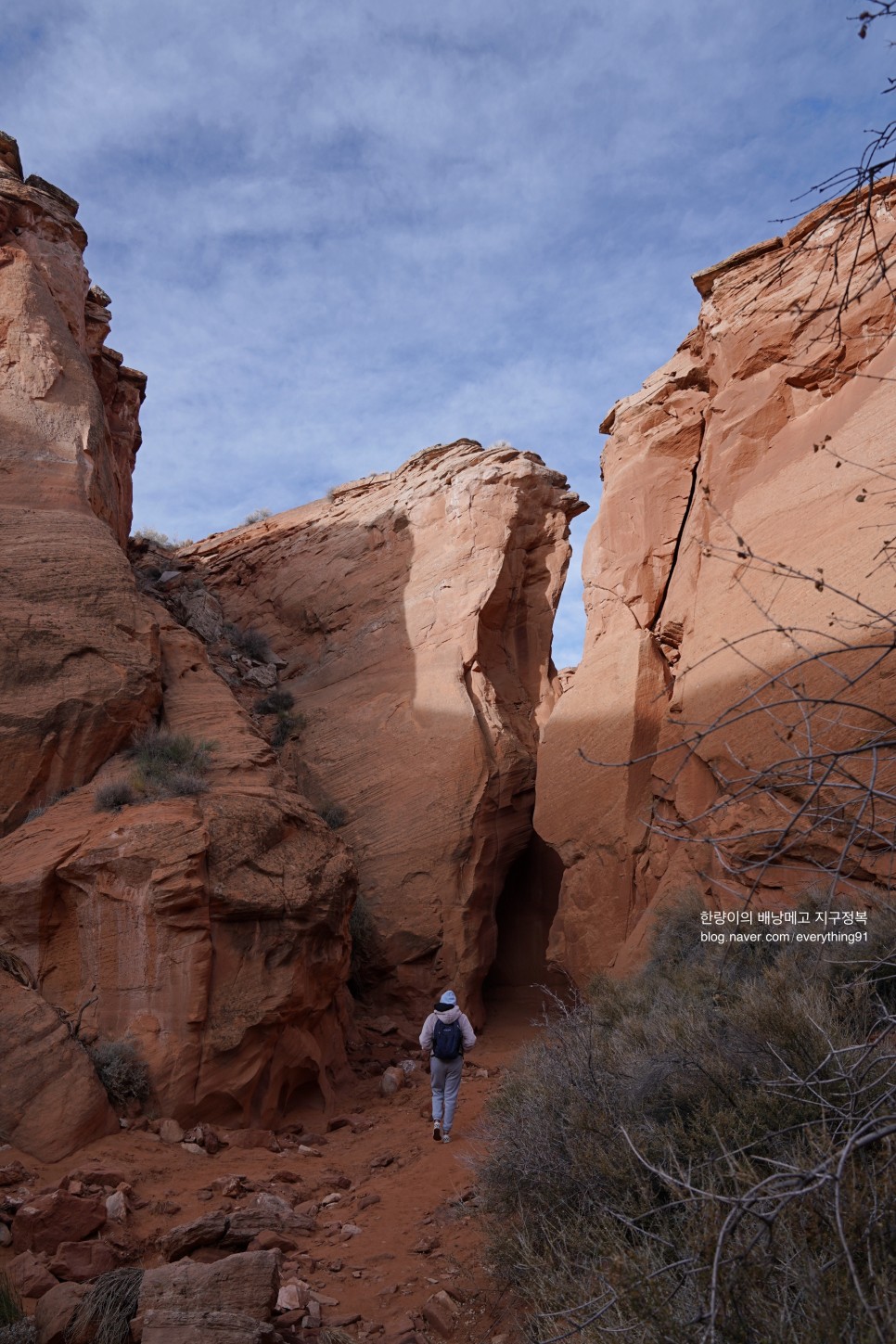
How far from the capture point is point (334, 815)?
15.4 m

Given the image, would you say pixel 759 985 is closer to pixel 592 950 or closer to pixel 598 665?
pixel 592 950

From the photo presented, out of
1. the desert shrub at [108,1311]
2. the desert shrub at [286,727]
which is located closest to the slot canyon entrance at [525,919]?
the desert shrub at [286,727]

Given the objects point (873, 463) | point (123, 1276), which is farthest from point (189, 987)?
point (873, 463)

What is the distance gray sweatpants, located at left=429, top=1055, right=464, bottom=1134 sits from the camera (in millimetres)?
9102

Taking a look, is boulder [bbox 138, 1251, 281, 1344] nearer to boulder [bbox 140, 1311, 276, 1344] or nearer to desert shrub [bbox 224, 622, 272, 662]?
boulder [bbox 140, 1311, 276, 1344]

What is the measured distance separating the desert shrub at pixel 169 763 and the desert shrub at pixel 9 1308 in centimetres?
602

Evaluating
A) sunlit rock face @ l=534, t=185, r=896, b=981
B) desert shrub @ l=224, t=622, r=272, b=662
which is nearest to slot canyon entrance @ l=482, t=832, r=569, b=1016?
sunlit rock face @ l=534, t=185, r=896, b=981

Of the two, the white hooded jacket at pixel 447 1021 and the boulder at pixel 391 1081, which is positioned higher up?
the white hooded jacket at pixel 447 1021

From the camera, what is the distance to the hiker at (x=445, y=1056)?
9.09 m

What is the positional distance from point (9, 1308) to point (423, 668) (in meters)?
12.5

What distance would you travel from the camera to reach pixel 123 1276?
498 centimetres

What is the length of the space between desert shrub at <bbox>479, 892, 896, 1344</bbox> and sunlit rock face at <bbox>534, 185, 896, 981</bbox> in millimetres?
3262

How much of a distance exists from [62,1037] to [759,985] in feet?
20.3

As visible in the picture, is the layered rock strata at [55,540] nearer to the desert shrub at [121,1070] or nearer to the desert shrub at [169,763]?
the desert shrub at [169,763]
